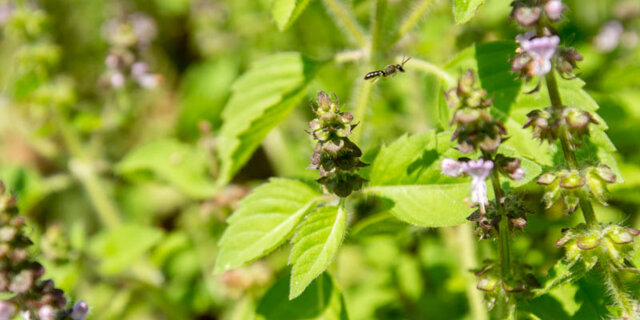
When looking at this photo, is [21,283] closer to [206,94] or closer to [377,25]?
[377,25]

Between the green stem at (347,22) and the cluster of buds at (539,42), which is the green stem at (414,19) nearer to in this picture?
the green stem at (347,22)

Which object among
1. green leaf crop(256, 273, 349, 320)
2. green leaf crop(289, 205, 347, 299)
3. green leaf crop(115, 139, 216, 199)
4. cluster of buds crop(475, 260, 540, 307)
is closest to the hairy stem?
cluster of buds crop(475, 260, 540, 307)

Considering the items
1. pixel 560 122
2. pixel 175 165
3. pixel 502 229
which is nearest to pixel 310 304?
pixel 502 229

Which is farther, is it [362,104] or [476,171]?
[362,104]

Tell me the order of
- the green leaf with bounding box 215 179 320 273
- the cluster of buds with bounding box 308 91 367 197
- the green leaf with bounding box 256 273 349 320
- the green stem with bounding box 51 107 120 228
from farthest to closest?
the green stem with bounding box 51 107 120 228 → the green leaf with bounding box 256 273 349 320 → the green leaf with bounding box 215 179 320 273 → the cluster of buds with bounding box 308 91 367 197

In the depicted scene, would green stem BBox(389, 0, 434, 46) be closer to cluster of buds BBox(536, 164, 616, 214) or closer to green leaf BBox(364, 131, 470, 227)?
green leaf BBox(364, 131, 470, 227)

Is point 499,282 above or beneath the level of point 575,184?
beneath
